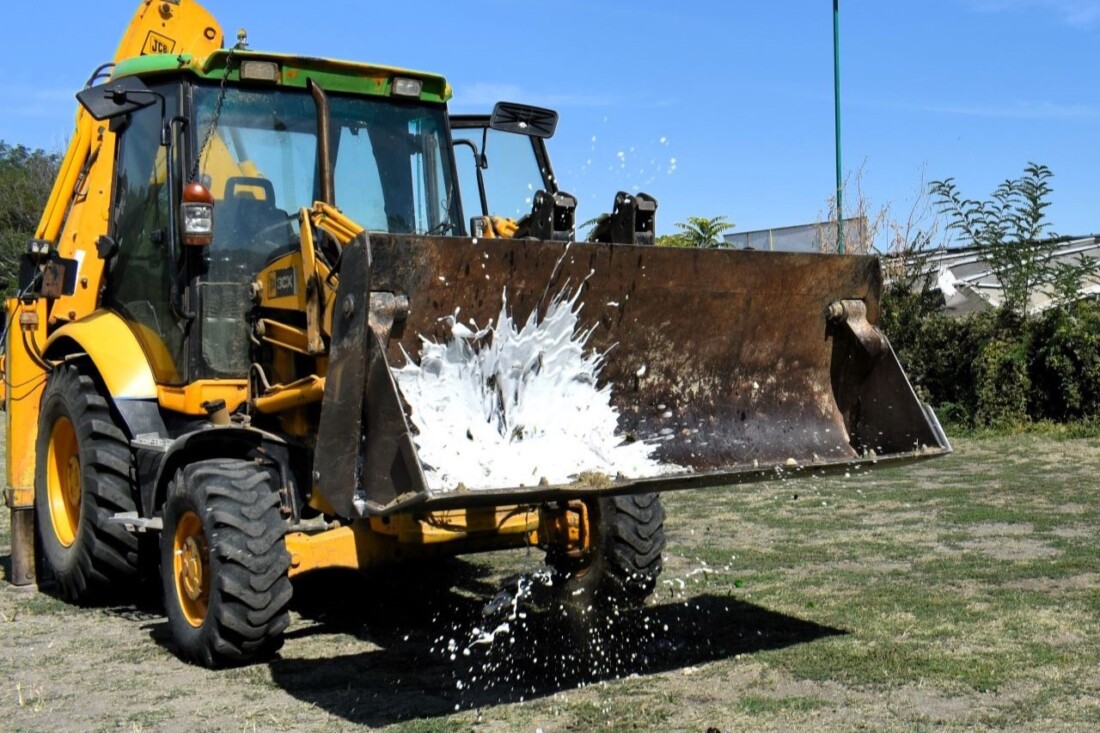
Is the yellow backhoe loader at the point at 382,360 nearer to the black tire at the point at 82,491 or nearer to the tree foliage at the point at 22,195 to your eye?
the black tire at the point at 82,491

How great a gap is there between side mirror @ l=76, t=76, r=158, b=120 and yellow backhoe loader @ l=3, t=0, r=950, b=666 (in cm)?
1

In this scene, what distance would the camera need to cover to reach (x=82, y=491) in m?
7.02

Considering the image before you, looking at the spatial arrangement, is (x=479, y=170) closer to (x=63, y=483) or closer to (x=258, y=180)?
(x=258, y=180)

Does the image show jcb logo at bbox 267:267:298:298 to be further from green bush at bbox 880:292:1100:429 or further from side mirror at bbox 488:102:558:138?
green bush at bbox 880:292:1100:429

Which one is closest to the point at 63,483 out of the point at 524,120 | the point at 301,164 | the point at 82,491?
the point at 82,491

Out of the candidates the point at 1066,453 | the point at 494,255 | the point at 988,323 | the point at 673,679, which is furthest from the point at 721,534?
the point at 988,323

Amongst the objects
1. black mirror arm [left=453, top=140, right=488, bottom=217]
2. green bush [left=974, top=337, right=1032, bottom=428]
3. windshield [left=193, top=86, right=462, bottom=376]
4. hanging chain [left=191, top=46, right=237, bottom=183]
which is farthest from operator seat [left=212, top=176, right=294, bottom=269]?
green bush [left=974, top=337, right=1032, bottom=428]

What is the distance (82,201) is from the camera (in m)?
7.86

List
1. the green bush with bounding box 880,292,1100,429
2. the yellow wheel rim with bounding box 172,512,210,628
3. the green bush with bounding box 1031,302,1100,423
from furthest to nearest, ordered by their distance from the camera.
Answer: the green bush with bounding box 880,292,1100,429
the green bush with bounding box 1031,302,1100,423
the yellow wheel rim with bounding box 172,512,210,628

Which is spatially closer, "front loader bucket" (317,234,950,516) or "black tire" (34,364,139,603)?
"front loader bucket" (317,234,950,516)

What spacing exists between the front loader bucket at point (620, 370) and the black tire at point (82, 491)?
2.36 m

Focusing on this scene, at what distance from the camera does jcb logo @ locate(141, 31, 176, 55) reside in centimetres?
822

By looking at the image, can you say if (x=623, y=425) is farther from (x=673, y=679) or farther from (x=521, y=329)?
(x=673, y=679)

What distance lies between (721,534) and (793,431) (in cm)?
310
